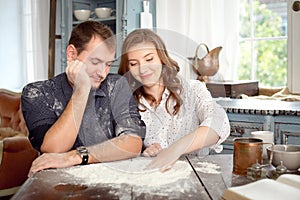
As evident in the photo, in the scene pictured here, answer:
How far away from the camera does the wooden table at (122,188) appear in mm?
1094

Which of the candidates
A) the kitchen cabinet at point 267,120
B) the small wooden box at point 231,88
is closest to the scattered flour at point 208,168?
the kitchen cabinet at point 267,120

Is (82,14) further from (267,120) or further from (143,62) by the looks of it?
(143,62)

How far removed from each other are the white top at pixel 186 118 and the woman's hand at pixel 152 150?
31mm

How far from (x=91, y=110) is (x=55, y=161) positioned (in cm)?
38

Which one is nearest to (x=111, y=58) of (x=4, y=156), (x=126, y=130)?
(x=126, y=130)

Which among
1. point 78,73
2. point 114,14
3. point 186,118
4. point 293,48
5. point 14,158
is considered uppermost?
point 114,14

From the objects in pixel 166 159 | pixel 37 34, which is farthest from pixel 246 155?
pixel 37 34

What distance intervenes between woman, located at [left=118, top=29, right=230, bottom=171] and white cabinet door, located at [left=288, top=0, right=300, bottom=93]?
5.93ft

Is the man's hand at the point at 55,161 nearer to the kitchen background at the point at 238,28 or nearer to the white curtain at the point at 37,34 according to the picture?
the kitchen background at the point at 238,28

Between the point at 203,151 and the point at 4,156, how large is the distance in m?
1.89

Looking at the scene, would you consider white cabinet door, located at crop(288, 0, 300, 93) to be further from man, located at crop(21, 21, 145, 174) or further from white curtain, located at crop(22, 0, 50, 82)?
white curtain, located at crop(22, 0, 50, 82)

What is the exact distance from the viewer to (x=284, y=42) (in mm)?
3523

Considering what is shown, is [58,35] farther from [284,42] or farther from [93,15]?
[284,42]

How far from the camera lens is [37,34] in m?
4.30
